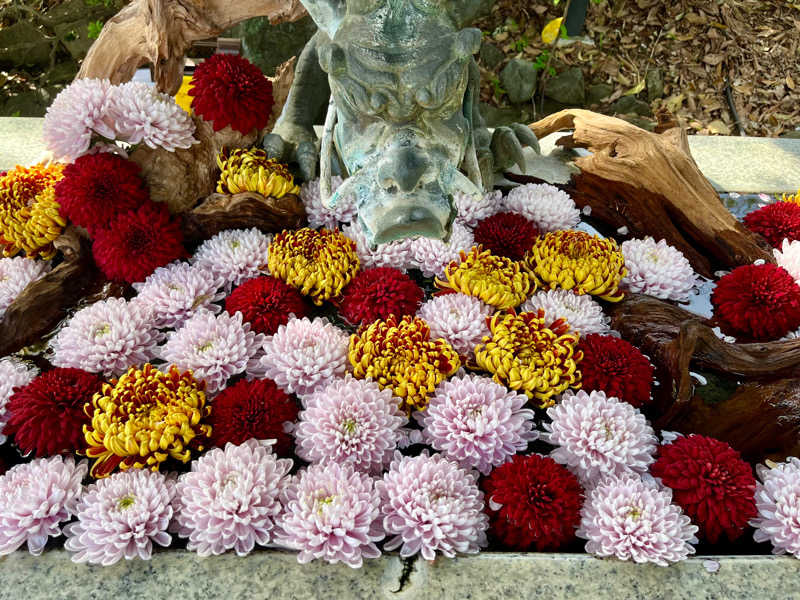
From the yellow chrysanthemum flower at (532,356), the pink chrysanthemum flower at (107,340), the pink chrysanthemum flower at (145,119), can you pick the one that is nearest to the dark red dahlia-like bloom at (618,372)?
the yellow chrysanthemum flower at (532,356)

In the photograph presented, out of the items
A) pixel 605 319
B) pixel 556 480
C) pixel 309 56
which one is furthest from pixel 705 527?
pixel 309 56

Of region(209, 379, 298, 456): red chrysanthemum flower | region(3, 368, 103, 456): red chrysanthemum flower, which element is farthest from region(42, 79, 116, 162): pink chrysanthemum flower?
region(209, 379, 298, 456): red chrysanthemum flower

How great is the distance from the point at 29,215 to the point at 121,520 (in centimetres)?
103

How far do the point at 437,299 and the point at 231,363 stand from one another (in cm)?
53

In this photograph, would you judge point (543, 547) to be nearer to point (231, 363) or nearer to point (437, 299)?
point (437, 299)

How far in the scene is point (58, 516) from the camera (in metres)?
1.25

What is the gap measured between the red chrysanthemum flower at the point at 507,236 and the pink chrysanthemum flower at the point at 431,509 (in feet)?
2.51

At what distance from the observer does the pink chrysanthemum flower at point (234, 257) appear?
70.6 inches

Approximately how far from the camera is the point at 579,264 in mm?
1732

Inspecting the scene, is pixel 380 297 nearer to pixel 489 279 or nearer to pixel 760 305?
pixel 489 279

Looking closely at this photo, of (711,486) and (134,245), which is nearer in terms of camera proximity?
(711,486)

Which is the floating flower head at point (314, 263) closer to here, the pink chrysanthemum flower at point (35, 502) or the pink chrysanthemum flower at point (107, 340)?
the pink chrysanthemum flower at point (107, 340)

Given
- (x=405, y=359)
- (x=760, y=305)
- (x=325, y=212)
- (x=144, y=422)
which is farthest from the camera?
(x=325, y=212)

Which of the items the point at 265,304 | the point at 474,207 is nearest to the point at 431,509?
the point at 265,304
